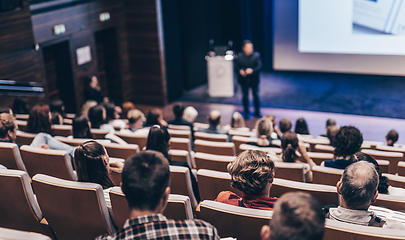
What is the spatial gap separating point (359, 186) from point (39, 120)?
3.21 meters

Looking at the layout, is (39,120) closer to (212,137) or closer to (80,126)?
(80,126)

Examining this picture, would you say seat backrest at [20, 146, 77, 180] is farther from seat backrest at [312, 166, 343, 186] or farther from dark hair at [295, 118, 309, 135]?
dark hair at [295, 118, 309, 135]

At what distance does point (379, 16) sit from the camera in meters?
7.88

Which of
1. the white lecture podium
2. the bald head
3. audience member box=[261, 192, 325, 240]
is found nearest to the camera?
audience member box=[261, 192, 325, 240]

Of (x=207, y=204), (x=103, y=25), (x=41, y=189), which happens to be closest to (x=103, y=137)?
(x=41, y=189)

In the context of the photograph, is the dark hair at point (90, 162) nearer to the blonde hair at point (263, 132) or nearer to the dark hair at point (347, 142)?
the dark hair at point (347, 142)

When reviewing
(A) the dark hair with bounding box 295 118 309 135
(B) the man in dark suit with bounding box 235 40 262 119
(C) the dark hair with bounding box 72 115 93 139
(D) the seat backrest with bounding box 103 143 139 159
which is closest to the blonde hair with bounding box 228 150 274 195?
(D) the seat backrest with bounding box 103 143 139 159

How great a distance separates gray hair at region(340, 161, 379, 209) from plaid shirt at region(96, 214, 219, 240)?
0.84 metres

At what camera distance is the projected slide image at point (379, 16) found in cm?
757

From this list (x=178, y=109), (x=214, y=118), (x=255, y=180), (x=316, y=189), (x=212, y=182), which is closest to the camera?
(x=255, y=180)

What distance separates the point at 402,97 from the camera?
7.95 meters

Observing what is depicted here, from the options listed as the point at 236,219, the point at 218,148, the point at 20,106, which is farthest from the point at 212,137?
the point at 20,106

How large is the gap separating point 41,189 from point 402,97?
745 cm

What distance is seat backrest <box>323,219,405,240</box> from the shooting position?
1.72 m
